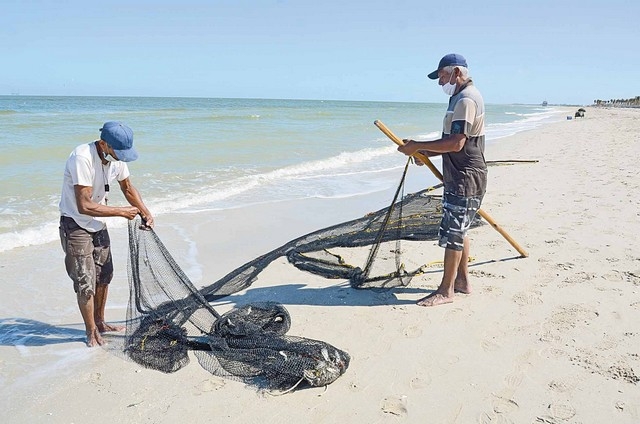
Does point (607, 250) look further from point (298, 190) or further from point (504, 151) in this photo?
point (504, 151)

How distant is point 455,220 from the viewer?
4270 millimetres

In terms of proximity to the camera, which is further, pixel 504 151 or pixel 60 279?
pixel 504 151

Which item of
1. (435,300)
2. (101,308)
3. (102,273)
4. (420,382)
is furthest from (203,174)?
(420,382)

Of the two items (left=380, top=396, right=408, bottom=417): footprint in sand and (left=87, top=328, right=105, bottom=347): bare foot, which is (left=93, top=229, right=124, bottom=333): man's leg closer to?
(left=87, top=328, right=105, bottom=347): bare foot

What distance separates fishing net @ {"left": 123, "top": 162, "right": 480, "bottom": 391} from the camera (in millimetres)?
3326

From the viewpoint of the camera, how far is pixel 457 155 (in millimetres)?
4168

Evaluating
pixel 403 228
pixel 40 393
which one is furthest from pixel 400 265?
Result: pixel 40 393

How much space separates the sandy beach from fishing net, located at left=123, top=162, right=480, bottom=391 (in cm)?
11

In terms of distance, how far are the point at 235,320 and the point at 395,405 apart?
4.33 ft

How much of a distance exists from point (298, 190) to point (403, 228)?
4773mm

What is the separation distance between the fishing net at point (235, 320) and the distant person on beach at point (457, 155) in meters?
0.65

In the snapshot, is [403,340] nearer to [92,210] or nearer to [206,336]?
[206,336]

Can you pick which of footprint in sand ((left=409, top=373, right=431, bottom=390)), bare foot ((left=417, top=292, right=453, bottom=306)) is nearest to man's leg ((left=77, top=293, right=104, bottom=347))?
footprint in sand ((left=409, top=373, right=431, bottom=390))

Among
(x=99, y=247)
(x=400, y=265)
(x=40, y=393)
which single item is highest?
(x=99, y=247)
